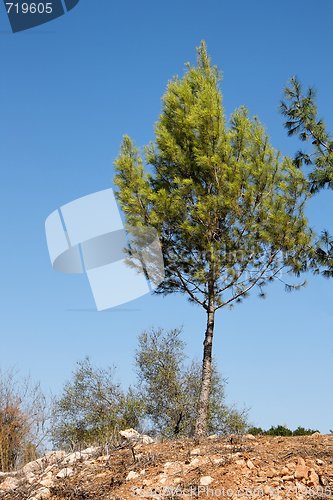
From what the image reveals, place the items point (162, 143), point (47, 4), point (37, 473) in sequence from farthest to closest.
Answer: point (162, 143)
point (47, 4)
point (37, 473)

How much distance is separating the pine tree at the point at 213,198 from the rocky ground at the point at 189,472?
3.86m

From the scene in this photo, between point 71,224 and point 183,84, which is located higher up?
point 183,84

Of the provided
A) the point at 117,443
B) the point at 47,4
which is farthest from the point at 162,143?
the point at 117,443

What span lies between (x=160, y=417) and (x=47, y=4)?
12417 millimetres

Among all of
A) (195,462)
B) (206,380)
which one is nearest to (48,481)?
(195,462)

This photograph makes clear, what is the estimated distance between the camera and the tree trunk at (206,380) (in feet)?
35.4

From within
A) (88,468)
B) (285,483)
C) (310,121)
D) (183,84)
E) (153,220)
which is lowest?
(285,483)

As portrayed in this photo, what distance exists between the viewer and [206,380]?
11273mm

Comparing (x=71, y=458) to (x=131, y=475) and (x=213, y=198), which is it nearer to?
(x=131, y=475)

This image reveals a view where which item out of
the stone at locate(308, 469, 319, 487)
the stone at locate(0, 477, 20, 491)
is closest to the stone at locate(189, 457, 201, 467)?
the stone at locate(308, 469, 319, 487)

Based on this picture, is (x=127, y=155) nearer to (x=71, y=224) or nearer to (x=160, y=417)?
(x=71, y=224)

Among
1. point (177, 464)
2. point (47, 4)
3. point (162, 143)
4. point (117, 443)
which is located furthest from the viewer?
point (162, 143)

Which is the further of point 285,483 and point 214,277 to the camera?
point 214,277

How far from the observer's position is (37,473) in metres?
8.50
